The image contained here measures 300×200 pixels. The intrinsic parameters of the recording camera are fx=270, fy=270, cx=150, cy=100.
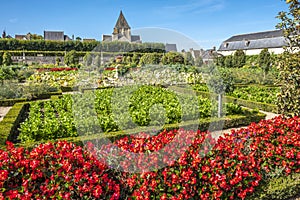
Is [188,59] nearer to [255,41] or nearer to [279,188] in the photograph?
[279,188]

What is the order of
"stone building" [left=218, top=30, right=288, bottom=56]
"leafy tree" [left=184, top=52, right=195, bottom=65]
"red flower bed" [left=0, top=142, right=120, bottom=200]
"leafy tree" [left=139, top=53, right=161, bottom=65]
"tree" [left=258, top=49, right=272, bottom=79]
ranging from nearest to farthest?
1. "red flower bed" [left=0, top=142, right=120, bottom=200]
2. "leafy tree" [left=139, top=53, right=161, bottom=65]
3. "leafy tree" [left=184, top=52, right=195, bottom=65]
4. "tree" [left=258, top=49, right=272, bottom=79]
5. "stone building" [left=218, top=30, right=288, bottom=56]

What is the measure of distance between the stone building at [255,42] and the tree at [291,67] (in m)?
35.5

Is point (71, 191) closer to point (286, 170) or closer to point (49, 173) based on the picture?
point (49, 173)

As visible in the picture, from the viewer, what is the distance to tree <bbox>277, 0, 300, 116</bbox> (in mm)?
6297

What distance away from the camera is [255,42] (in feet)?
148

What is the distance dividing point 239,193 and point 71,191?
223 cm

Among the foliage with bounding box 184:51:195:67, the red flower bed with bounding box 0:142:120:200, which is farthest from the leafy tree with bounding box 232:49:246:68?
the red flower bed with bounding box 0:142:120:200

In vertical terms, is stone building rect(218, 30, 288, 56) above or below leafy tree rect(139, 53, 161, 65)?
above

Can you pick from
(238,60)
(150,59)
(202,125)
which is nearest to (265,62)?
(238,60)

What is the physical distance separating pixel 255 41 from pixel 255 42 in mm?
192

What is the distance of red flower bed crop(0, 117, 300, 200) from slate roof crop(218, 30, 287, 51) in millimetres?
39322

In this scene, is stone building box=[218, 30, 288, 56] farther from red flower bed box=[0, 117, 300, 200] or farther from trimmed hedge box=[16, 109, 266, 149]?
red flower bed box=[0, 117, 300, 200]

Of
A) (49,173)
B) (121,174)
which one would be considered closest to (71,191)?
(49,173)

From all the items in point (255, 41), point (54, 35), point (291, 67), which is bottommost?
point (291, 67)
